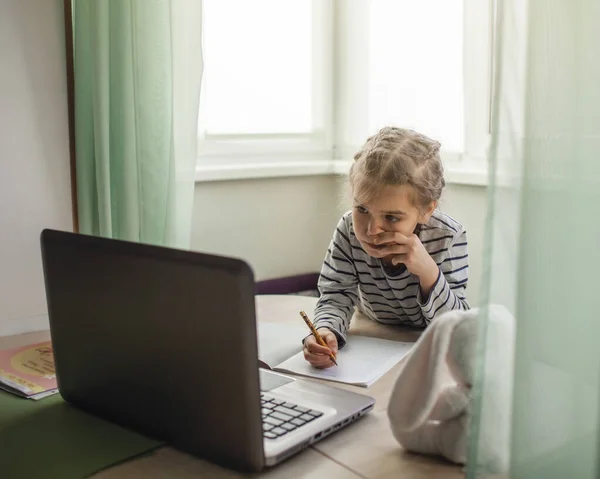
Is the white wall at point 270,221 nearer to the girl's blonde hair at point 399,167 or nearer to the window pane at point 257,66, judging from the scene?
the window pane at point 257,66

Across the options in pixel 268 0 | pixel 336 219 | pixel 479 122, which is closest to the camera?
pixel 479 122

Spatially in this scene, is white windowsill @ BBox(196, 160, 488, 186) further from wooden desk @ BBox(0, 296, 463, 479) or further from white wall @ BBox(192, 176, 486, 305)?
wooden desk @ BBox(0, 296, 463, 479)

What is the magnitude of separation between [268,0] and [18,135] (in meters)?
0.95

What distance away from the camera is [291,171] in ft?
7.27

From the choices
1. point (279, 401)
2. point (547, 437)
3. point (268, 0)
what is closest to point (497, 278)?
point (547, 437)

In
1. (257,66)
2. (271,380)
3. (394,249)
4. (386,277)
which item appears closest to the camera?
(271,380)

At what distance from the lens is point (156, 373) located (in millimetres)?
854

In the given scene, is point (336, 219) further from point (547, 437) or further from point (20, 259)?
point (547, 437)

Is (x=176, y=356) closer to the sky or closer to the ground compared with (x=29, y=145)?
closer to the ground

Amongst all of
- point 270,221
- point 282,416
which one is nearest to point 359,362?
point 282,416

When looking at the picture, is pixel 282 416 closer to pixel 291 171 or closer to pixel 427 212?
pixel 427 212

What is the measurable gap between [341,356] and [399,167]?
0.37 metres

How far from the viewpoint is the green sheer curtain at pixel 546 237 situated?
72 cm

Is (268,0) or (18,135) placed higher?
(268,0)
